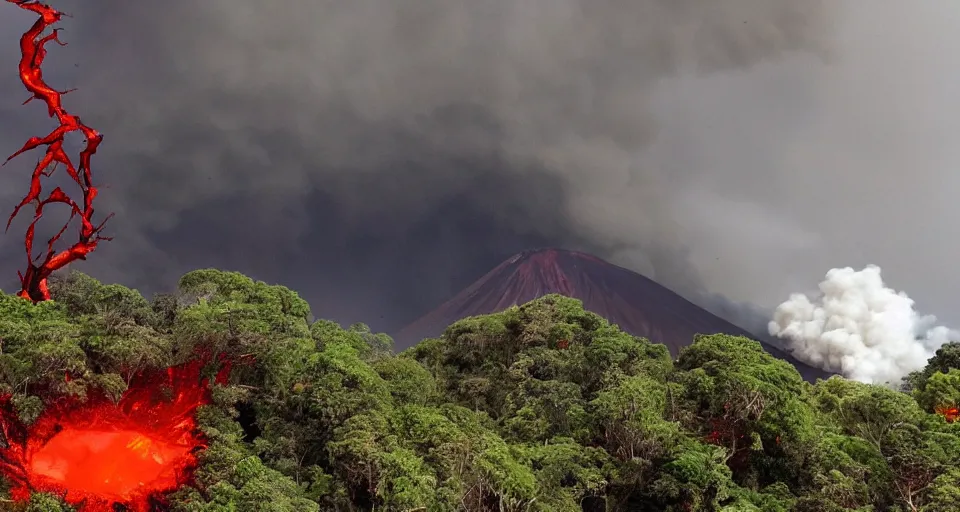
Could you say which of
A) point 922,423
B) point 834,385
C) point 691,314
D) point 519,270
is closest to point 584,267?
point 519,270

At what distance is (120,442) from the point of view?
63.8 feet

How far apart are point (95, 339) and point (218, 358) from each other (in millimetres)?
4030

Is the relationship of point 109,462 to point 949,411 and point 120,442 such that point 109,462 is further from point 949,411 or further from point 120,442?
point 949,411

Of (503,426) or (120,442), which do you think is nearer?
(120,442)

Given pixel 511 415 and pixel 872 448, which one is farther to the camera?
pixel 511 415

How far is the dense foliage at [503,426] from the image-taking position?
Result: 14.5 metres

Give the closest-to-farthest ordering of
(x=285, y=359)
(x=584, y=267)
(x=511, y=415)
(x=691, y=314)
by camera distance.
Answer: (x=285, y=359) < (x=511, y=415) < (x=691, y=314) < (x=584, y=267)

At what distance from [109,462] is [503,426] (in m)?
12.9

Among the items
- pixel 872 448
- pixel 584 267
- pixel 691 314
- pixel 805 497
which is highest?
pixel 584 267

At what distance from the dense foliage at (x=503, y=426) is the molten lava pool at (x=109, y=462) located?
248 cm

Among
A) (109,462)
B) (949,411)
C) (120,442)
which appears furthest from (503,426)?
(949,411)

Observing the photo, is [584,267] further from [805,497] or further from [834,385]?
[805,497]

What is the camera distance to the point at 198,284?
78.3 feet

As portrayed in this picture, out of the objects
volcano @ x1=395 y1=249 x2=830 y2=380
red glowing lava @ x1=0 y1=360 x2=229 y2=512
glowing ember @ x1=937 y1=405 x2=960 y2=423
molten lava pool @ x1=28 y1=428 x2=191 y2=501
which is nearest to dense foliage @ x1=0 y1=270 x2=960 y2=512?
glowing ember @ x1=937 y1=405 x2=960 y2=423
